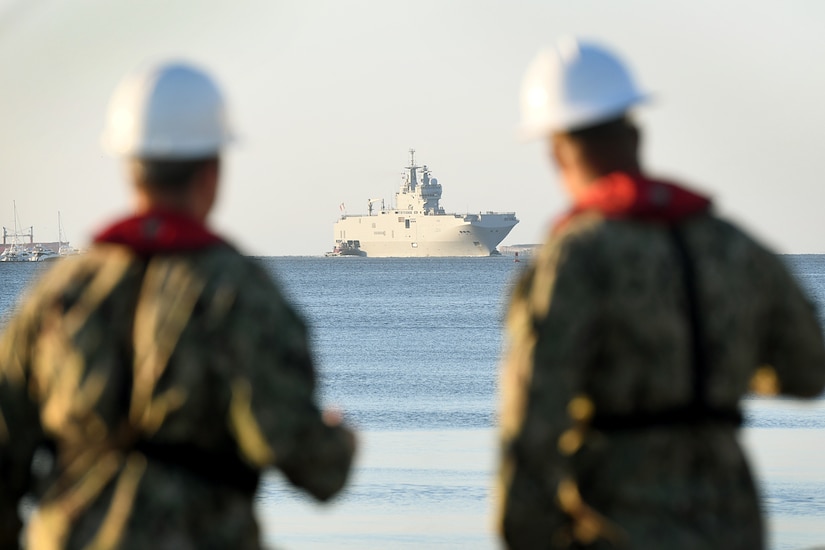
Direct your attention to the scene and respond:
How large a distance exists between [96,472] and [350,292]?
99705mm

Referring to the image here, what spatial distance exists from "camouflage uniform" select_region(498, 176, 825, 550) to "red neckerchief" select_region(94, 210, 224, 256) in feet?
1.94

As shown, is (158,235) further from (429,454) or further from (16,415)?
(429,454)

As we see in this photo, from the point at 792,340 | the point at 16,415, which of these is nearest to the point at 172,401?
the point at 16,415

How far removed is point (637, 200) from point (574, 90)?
26cm

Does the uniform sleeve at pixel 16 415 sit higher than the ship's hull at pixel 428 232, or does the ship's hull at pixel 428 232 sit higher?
the uniform sleeve at pixel 16 415

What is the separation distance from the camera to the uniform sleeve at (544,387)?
115 inches

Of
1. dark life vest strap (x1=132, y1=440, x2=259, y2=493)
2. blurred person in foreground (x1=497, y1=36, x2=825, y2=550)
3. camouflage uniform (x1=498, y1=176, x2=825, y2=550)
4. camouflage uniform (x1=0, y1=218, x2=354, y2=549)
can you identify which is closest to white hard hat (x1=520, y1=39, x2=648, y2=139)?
blurred person in foreground (x1=497, y1=36, x2=825, y2=550)

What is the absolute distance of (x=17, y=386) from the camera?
3066mm

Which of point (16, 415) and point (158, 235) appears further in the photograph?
point (16, 415)

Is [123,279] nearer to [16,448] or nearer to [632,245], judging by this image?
[16,448]

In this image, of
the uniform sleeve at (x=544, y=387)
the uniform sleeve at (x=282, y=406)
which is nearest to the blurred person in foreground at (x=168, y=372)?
the uniform sleeve at (x=282, y=406)

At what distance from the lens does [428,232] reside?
16350 cm

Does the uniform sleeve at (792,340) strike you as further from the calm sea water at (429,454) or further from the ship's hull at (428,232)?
the ship's hull at (428,232)

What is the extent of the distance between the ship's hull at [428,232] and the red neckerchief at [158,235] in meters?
158
